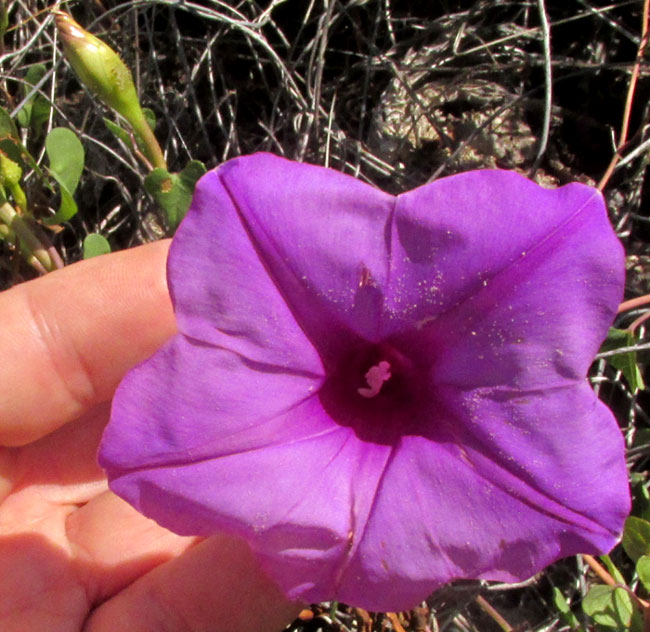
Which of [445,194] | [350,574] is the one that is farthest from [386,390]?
[445,194]

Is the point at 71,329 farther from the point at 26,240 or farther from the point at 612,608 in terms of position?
the point at 612,608

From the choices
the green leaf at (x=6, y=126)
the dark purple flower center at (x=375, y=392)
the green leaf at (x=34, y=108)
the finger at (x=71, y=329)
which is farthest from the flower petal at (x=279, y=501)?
the green leaf at (x=34, y=108)

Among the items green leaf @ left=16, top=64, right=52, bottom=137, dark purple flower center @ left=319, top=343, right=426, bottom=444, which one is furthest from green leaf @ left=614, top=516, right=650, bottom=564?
green leaf @ left=16, top=64, right=52, bottom=137

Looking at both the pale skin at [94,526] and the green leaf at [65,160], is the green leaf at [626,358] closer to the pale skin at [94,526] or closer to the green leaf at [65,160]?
the pale skin at [94,526]

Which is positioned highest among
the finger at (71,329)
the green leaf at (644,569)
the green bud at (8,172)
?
the green bud at (8,172)

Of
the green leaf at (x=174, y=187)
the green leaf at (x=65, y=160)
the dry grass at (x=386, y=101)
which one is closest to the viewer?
the green leaf at (x=174, y=187)

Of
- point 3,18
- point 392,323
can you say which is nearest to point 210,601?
point 392,323

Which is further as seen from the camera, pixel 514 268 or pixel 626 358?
pixel 626 358

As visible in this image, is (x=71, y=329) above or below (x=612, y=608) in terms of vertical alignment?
above
